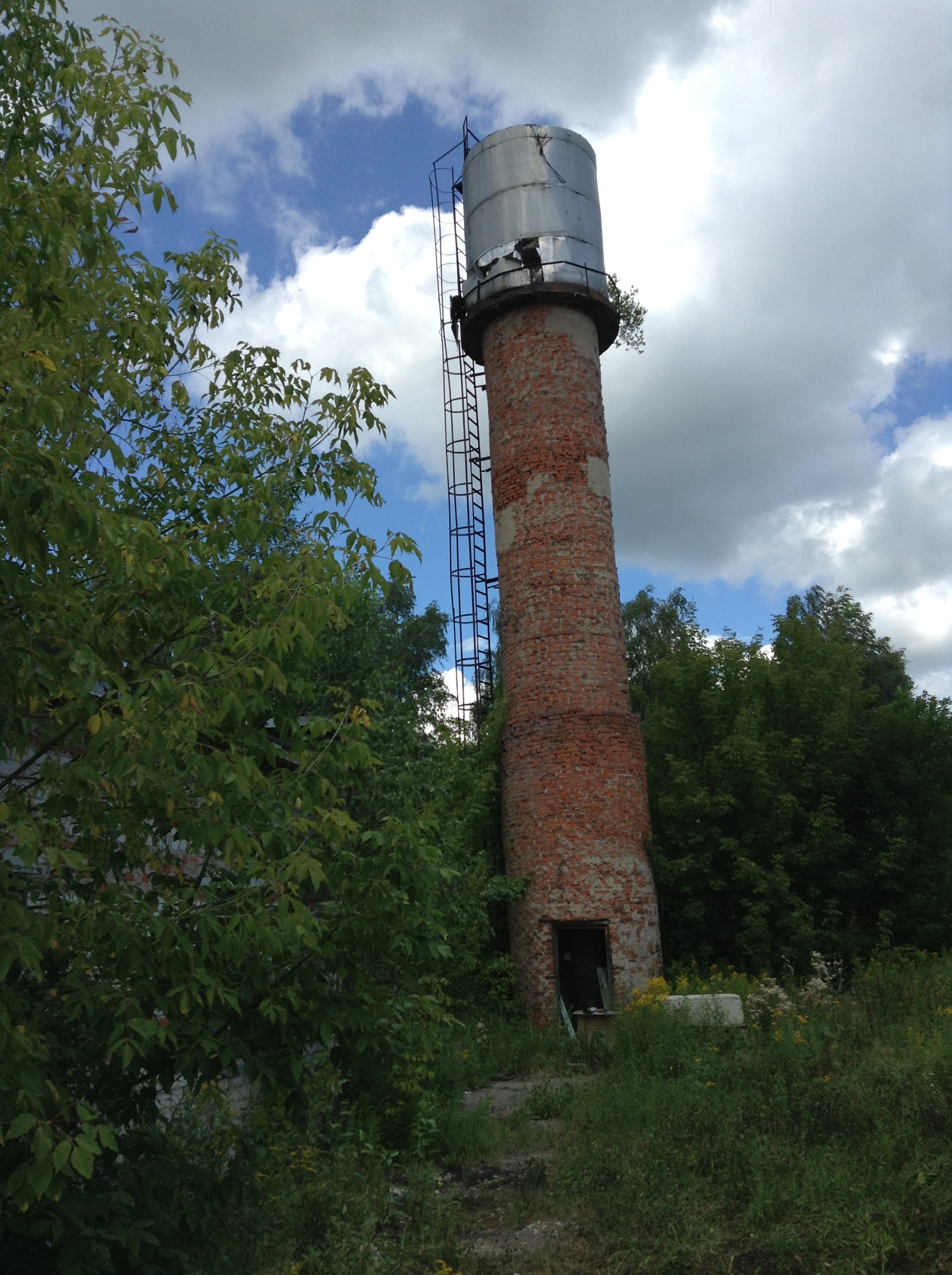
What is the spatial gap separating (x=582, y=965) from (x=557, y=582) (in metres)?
6.40

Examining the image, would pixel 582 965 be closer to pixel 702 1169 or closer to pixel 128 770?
pixel 702 1169

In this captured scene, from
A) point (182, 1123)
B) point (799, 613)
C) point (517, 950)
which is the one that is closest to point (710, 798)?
point (517, 950)

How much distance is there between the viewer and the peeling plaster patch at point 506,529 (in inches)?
657

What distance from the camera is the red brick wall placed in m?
15.1

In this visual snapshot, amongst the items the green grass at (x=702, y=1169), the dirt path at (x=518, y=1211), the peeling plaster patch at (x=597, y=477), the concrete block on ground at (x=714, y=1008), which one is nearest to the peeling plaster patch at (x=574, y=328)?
the peeling plaster patch at (x=597, y=477)

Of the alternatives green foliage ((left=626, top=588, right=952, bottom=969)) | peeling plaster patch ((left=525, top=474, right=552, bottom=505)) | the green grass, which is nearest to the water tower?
peeling plaster patch ((left=525, top=474, right=552, bottom=505))

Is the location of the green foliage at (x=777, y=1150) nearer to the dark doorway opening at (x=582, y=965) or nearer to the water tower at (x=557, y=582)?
the water tower at (x=557, y=582)

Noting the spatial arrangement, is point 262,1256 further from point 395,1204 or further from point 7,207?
point 7,207

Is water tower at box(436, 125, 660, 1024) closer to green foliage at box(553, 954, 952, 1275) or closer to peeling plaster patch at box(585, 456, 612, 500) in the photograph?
peeling plaster patch at box(585, 456, 612, 500)

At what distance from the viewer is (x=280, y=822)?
157 inches

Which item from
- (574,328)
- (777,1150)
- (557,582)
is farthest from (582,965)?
(574,328)

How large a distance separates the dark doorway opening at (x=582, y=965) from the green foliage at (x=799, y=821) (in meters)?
1.32

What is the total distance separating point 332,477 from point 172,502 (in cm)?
100

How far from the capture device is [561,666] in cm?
1580
